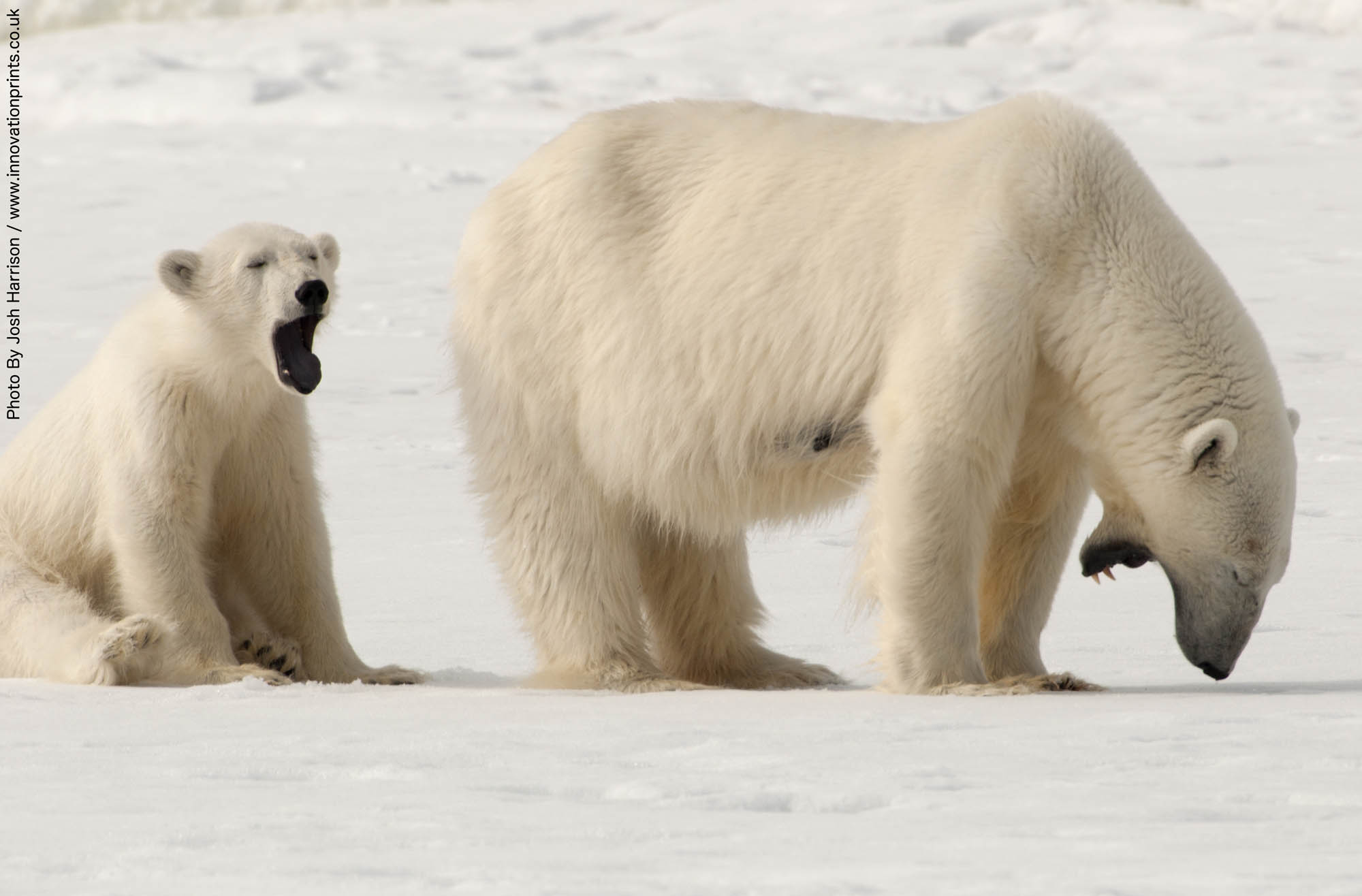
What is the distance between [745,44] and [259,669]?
2338 cm

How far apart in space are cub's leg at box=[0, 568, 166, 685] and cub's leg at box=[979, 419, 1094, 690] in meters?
2.29

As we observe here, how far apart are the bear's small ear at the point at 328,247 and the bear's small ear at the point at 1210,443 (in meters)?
2.66

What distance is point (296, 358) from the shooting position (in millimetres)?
5250

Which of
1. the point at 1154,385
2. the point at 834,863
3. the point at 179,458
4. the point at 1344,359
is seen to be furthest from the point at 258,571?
the point at 1344,359

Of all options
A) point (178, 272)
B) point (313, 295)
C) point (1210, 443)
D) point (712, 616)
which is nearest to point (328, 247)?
point (313, 295)

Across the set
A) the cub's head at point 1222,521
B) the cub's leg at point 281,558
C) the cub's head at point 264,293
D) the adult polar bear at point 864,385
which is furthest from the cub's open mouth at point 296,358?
the cub's head at point 1222,521

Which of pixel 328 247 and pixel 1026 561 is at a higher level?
pixel 328 247

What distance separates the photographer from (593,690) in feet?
16.1

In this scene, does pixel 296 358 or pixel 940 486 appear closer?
pixel 940 486

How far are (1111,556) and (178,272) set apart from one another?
2836 millimetres

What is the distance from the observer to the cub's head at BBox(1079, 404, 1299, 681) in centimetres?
437

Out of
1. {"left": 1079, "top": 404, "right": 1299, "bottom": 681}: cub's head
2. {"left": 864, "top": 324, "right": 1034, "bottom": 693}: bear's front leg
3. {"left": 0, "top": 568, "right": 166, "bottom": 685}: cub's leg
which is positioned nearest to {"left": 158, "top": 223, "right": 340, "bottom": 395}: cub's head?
{"left": 0, "top": 568, "right": 166, "bottom": 685}: cub's leg

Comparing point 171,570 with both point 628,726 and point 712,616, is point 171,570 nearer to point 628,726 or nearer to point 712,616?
point 712,616

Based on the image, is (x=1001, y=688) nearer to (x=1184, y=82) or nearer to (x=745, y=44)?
(x=1184, y=82)
